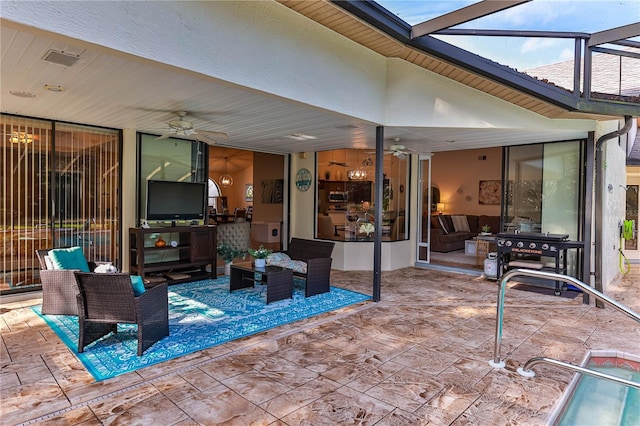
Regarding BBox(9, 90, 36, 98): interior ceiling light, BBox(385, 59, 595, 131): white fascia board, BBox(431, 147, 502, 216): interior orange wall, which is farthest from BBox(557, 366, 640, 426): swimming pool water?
BBox(431, 147, 502, 216): interior orange wall

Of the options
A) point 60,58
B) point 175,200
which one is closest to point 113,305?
point 60,58

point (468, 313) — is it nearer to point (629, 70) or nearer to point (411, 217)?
point (411, 217)

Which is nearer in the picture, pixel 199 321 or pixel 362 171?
pixel 199 321

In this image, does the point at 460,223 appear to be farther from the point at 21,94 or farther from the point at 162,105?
the point at 21,94

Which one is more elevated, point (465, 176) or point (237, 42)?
point (237, 42)

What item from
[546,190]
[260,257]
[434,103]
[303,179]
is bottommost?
[260,257]

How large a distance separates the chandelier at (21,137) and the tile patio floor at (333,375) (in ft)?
7.38

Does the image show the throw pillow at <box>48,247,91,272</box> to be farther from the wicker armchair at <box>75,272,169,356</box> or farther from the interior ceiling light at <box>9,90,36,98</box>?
the interior ceiling light at <box>9,90,36,98</box>

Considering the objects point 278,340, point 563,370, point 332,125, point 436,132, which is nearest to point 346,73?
point 332,125

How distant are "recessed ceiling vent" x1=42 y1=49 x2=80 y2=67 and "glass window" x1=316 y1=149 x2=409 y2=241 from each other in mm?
5570

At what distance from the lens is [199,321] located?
445 cm

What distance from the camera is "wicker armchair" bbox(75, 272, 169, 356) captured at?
3406 millimetres

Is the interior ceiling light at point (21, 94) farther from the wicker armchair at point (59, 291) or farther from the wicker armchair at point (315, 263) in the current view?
the wicker armchair at point (315, 263)

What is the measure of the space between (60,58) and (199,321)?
2.97 metres
